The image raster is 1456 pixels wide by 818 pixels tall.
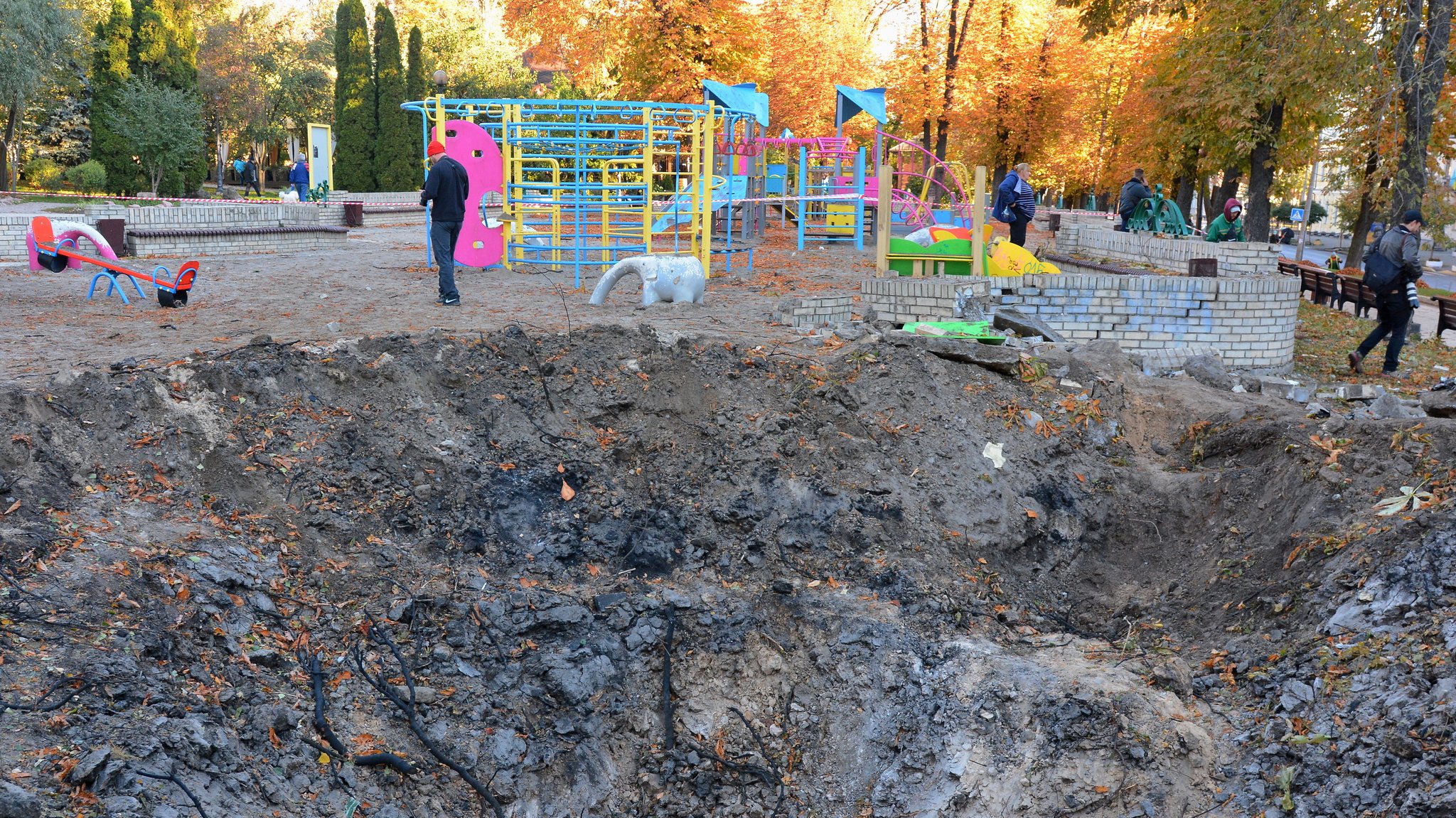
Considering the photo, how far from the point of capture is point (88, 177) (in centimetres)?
2394

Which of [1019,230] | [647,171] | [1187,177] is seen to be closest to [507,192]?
[647,171]

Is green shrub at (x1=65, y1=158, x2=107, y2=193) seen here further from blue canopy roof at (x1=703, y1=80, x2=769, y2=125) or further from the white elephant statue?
the white elephant statue

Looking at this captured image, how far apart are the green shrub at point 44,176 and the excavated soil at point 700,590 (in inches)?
988

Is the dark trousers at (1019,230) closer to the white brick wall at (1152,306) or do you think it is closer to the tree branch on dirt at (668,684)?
the white brick wall at (1152,306)

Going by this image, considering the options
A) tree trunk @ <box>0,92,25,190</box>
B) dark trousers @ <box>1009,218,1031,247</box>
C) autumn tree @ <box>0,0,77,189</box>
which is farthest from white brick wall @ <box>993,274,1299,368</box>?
tree trunk @ <box>0,92,25,190</box>

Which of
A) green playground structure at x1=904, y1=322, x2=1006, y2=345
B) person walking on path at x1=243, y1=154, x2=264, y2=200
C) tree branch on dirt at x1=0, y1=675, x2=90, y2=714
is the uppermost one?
person walking on path at x1=243, y1=154, x2=264, y2=200

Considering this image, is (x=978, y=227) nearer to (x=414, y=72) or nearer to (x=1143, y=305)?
(x=1143, y=305)

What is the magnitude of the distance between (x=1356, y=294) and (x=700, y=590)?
1471cm

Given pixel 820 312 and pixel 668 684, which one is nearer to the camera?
pixel 668 684

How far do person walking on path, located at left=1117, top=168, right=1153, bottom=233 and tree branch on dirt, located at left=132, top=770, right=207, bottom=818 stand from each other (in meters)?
15.2

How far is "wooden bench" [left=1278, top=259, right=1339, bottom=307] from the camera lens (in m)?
17.3

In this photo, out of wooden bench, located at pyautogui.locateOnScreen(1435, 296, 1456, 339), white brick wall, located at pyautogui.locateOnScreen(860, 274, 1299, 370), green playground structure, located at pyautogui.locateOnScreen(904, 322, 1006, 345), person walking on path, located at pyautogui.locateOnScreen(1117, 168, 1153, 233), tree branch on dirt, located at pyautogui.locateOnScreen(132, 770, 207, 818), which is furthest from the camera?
person walking on path, located at pyautogui.locateOnScreen(1117, 168, 1153, 233)

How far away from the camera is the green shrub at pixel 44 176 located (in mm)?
26625

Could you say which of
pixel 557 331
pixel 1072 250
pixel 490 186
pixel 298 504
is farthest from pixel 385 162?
pixel 298 504
